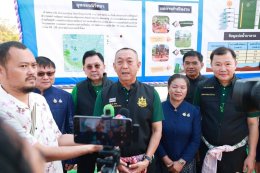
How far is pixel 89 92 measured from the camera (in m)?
2.27

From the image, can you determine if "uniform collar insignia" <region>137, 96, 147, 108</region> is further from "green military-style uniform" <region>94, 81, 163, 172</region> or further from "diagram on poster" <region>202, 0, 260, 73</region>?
"diagram on poster" <region>202, 0, 260, 73</region>

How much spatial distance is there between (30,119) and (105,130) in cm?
46

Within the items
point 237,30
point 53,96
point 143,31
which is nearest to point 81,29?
point 143,31

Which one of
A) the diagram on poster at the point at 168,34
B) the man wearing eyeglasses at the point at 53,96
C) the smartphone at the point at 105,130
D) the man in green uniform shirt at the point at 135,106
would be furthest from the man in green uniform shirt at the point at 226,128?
the man wearing eyeglasses at the point at 53,96

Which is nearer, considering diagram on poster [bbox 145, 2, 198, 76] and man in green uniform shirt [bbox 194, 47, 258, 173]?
man in green uniform shirt [bbox 194, 47, 258, 173]

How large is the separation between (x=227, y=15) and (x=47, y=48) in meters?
2.16

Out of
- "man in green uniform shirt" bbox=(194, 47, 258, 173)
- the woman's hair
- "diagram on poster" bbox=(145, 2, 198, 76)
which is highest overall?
"diagram on poster" bbox=(145, 2, 198, 76)

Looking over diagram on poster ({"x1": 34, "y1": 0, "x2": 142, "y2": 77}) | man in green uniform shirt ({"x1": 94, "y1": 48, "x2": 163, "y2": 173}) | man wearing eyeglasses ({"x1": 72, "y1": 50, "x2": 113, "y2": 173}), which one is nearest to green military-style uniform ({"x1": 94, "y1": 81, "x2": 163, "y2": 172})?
man in green uniform shirt ({"x1": 94, "y1": 48, "x2": 163, "y2": 173})

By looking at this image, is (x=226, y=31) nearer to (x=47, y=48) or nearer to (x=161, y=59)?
(x=161, y=59)

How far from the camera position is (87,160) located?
7.36ft

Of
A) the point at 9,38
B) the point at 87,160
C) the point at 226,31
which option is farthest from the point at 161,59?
the point at 9,38

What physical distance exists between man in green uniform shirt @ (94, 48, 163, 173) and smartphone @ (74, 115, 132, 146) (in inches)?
24.2

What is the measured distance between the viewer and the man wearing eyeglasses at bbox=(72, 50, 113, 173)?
2.23 meters

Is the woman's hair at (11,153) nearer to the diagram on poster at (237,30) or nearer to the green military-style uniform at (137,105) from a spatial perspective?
the green military-style uniform at (137,105)
